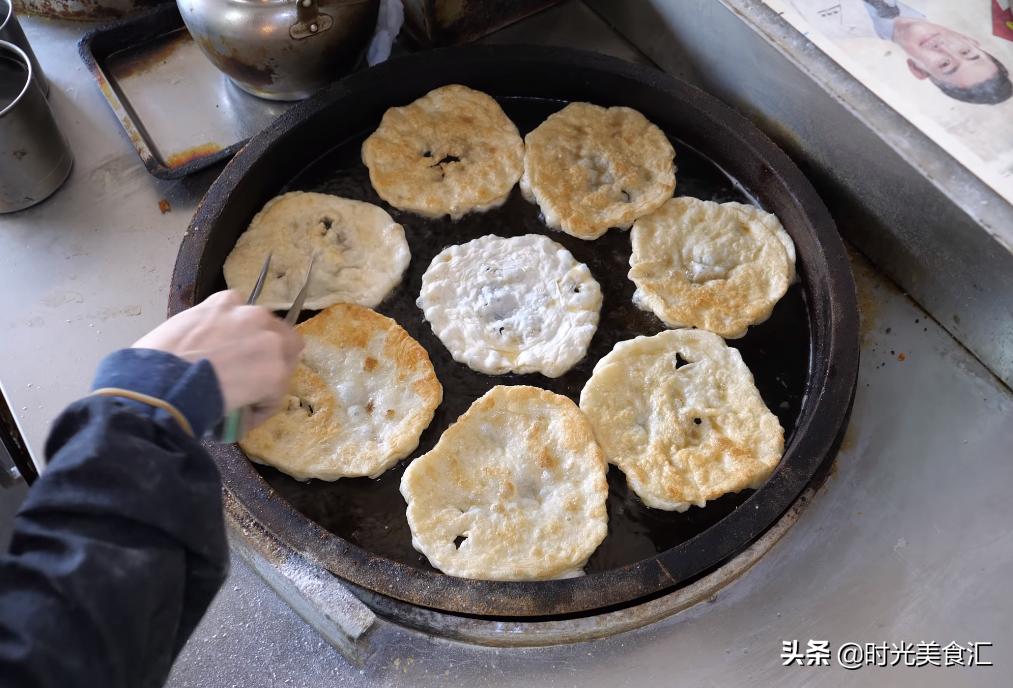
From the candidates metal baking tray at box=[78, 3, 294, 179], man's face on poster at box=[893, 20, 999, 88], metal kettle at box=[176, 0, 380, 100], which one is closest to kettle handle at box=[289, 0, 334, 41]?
metal kettle at box=[176, 0, 380, 100]

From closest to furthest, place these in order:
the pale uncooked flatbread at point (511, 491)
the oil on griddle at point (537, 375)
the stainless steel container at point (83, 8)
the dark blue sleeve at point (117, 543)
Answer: the dark blue sleeve at point (117, 543) → the pale uncooked flatbread at point (511, 491) → the oil on griddle at point (537, 375) → the stainless steel container at point (83, 8)

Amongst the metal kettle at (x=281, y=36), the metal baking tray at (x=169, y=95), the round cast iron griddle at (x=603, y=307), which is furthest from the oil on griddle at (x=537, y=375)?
the metal baking tray at (x=169, y=95)

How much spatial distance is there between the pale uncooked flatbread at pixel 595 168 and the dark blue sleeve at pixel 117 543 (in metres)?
1.40

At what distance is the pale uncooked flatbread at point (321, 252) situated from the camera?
250 centimetres

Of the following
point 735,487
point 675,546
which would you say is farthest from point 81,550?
point 735,487

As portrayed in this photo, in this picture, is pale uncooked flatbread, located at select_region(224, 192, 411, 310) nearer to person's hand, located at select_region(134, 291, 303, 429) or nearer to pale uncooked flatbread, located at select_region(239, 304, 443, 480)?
pale uncooked flatbread, located at select_region(239, 304, 443, 480)

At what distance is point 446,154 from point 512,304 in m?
0.61

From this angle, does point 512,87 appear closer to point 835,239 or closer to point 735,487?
point 835,239

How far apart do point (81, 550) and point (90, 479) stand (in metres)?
0.11

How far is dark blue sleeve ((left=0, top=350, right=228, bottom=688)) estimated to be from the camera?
49.1 inches

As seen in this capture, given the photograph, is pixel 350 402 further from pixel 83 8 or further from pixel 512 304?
pixel 83 8

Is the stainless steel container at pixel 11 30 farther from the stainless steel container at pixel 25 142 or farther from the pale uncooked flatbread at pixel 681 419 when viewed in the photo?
the pale uncooked flatbread at pixel 681 419

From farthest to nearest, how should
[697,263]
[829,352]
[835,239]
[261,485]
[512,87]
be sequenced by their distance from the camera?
[512,87] → [697,263] → [835,239] → [829,352] → [261,485]

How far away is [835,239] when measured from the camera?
7.85ft
